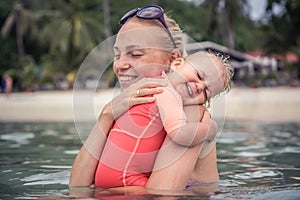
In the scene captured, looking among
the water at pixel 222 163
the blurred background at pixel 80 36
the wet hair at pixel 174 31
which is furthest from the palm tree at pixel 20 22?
the wet hair at pixel 174 31

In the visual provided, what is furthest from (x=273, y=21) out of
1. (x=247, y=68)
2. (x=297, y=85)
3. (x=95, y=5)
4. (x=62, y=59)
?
(x=95, y=5)

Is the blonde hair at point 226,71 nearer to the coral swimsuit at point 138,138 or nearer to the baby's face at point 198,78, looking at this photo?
the baby's face at point 198,78

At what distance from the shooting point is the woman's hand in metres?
3.02

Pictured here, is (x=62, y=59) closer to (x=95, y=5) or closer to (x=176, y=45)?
(x=95, y=5)

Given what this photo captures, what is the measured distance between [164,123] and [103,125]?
1.32 feet

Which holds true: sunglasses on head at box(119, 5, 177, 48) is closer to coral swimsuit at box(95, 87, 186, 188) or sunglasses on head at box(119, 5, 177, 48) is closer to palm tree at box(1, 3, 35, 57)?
coral swimsuit at box(95, 87, 186, 188)

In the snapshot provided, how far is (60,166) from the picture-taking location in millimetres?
5348

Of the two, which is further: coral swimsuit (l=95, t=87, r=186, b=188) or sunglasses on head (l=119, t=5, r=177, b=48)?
sunglasses on head (l=119, t=5, r=177, b=48)

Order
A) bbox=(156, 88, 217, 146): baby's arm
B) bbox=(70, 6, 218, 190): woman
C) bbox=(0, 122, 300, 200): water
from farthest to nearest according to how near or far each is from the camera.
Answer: bbox=(0, 122, 300, 200): water < bbox=(70, 6, 218, 190): woman < bbox=(156, 88, 217, 146): baby's arm

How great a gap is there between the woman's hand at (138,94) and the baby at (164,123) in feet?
0.09

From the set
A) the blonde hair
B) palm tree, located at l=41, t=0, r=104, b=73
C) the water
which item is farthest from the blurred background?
the blonde hair

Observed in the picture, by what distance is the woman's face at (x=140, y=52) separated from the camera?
10.1 feet

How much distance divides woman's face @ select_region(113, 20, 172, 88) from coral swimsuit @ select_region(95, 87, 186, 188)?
170 mm

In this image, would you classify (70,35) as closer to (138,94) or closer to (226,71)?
(226,71)
